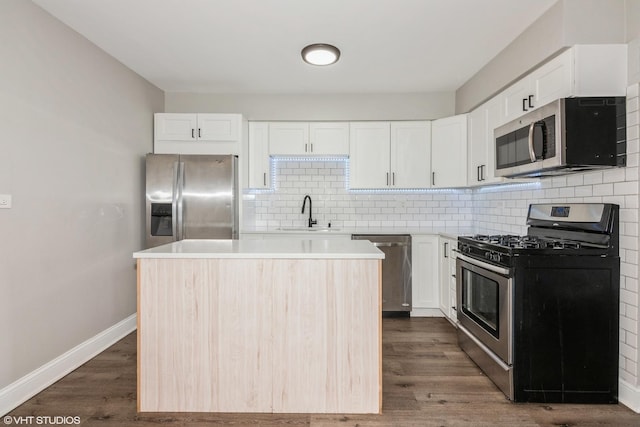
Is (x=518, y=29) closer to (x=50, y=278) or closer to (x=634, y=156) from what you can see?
(x=634, y=156)

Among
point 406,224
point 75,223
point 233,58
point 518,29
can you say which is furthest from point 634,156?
point 75,223

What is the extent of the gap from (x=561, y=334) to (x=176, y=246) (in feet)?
8.26

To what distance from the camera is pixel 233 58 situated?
11.2ft

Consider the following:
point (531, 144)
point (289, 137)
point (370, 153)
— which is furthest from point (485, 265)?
point (289, 137)

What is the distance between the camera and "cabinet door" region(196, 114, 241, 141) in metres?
4.08

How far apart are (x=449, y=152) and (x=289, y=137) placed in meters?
1.84

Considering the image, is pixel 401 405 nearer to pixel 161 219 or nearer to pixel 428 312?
pixel 428 312

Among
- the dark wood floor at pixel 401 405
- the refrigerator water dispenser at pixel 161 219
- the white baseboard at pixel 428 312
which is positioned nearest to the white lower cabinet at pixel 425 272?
the white baseboard at pixel 428 312

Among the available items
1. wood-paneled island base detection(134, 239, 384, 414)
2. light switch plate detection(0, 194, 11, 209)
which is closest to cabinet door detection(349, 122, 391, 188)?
wood-paneled island base detection(134, 239, 384, 414)

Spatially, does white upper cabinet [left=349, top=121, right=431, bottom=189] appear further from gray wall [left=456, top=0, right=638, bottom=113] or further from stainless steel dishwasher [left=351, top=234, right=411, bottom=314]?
gray wall [left=456, top=0, right=638, bottom=113]

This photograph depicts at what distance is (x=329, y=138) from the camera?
4379mm

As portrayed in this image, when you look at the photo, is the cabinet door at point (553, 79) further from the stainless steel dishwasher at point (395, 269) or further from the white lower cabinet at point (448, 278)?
the stainless steel dishwasher at point (395, 269)

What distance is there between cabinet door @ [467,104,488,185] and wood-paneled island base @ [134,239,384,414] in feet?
6.81

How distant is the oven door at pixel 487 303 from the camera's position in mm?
2365
